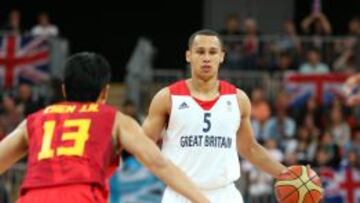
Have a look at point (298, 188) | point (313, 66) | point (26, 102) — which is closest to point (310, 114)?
point (313, 66)

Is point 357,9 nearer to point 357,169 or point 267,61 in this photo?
point 267,61

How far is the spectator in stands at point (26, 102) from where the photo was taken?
2092cm

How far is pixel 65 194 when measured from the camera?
253 inches

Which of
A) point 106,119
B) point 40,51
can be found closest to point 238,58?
point 40,51

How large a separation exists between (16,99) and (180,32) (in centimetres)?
825

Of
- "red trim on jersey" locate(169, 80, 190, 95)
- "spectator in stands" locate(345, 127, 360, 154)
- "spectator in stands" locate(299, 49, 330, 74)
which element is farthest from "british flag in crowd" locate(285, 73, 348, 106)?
"red trim on jersey" locate(169, 80, 190, 95)

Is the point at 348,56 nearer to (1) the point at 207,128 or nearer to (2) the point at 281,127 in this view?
(2) the point at 281,127

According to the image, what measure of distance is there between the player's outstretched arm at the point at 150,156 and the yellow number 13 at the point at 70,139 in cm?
22

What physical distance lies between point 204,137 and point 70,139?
11.8 feet

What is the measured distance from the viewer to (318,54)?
22.3 metres

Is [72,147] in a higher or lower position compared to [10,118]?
higher

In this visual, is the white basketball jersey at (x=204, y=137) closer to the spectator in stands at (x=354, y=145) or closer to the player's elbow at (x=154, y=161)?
the player's elbow at (x=154, y=161)

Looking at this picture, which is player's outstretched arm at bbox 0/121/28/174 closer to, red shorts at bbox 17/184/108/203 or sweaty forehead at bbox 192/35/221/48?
red shorts at bbox 17/184/108/203

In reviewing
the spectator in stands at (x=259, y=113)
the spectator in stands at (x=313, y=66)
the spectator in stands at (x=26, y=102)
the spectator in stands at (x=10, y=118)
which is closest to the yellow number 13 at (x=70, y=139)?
the spectator in stands at (x=259, y=113)
